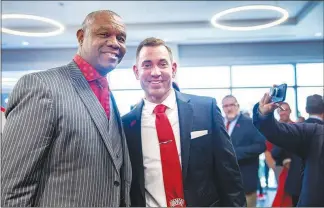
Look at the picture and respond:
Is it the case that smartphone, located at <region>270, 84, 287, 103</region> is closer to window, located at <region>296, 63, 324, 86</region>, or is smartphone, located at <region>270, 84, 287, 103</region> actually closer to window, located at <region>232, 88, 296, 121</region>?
window, located at <region>232, 88, 296, 121</region>

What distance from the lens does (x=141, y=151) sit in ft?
4.33

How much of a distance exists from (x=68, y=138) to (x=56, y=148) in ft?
0.16

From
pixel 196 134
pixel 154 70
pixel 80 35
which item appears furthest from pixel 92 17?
pixel 196 134

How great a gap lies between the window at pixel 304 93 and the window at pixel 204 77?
325mm

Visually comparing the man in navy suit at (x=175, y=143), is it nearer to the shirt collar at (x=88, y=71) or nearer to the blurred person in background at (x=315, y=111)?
the shirt collar at (x=88, y=71)

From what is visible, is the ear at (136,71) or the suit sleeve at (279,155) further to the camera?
the suit sleeve at (279,155)

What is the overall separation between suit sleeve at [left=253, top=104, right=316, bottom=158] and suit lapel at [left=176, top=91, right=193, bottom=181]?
0.29 m

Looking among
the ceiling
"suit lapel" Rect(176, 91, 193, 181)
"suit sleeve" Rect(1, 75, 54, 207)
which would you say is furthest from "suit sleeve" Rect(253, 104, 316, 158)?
the ceiling

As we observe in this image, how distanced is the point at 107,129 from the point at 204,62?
87 cm

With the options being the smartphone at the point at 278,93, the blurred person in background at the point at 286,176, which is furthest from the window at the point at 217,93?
the blurred person in background at the point at 286,176

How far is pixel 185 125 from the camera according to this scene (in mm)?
1329

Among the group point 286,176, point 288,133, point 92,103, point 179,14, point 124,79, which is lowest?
point 286,176

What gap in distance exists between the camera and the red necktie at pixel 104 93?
1.19 m

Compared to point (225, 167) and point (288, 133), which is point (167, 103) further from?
point (288, 133)
